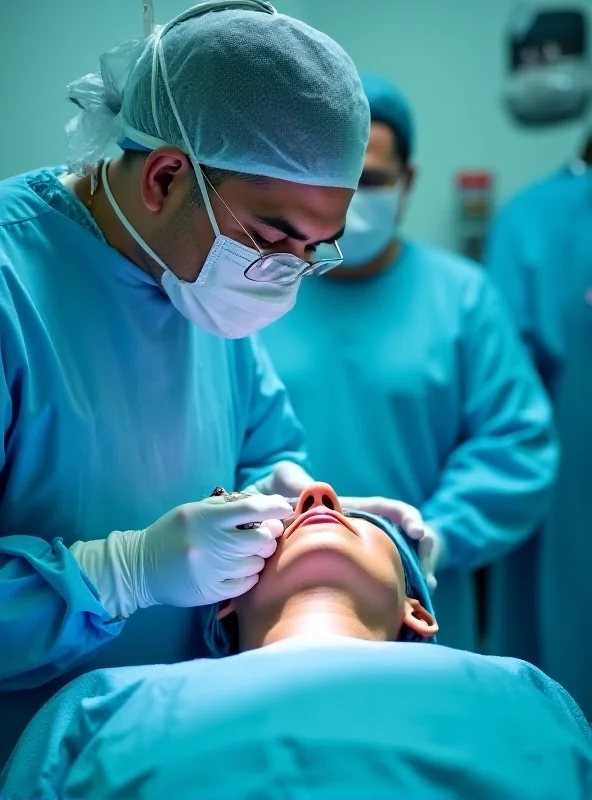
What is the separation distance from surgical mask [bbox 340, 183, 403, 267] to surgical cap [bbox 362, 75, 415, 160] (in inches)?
7.1

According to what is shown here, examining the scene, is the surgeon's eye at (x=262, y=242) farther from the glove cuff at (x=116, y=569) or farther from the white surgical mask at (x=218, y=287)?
the glove cuff at (x=116, y=569)

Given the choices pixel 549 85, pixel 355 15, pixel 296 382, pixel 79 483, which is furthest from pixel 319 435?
pixel 355 15

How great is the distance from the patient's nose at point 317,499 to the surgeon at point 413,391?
66 centimetres

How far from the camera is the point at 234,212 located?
1.33 m

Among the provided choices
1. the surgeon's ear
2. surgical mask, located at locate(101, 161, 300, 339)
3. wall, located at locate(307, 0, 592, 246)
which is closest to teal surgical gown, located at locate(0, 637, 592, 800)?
surgical mask, located at locate(101, 161, 300, 339)

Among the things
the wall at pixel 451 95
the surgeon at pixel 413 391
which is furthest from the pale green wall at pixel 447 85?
the surgeon at pixel 413 391

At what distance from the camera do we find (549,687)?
51.8 inches

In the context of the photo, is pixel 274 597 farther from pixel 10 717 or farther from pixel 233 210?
pixel 233 210

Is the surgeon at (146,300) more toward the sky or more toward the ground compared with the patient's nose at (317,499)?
more toward the sky

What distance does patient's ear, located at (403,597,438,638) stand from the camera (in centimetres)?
149

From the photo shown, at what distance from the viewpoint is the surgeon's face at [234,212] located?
1.32 meters

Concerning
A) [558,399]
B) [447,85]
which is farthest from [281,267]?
[447,85]

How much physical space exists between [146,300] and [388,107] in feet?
3.71

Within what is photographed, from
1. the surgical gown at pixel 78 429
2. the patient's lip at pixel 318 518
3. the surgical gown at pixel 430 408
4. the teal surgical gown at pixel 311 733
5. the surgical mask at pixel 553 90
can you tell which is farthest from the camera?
the surgical mask at pixel 553 90
